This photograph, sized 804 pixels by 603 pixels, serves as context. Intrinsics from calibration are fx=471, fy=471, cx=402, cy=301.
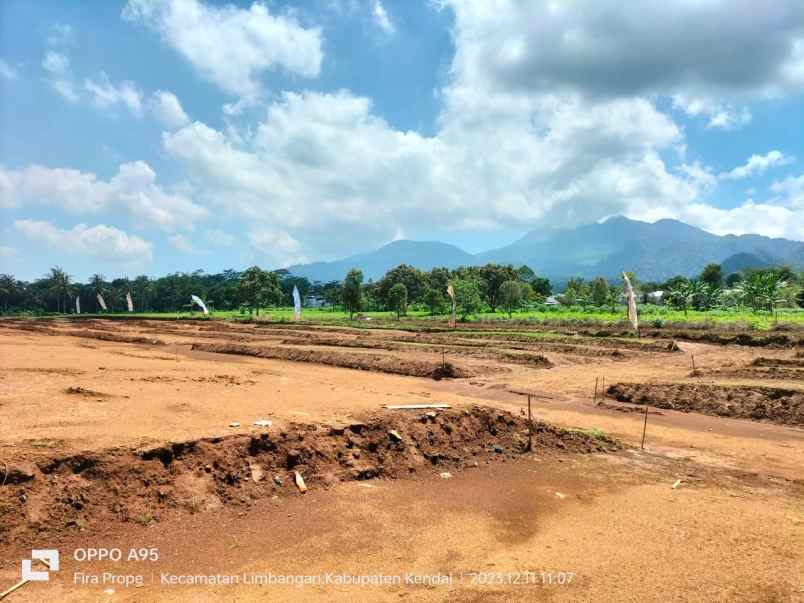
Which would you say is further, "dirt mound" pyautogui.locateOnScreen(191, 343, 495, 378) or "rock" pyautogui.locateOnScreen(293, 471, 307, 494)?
"dirt mound" pyautogui.locateOnScreen(191, 343, 495, 378)

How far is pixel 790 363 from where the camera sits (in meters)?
21.9

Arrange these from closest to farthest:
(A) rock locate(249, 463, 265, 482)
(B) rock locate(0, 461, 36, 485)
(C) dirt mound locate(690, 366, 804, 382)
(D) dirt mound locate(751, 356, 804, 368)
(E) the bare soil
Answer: (E) the bare soil → (B) rock locate(0, 461, 36, 485) → (A) rock locate(249, 463, 265, 482) → (C) dirt mound locate(690, 366, 804, 382) → (D) dirt mound locate(751, 356, 804, 368)

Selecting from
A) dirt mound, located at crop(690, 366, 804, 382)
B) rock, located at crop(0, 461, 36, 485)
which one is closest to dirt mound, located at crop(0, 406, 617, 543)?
rock, located at crop(0, 461, 36, 485)

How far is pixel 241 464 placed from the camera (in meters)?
8.20

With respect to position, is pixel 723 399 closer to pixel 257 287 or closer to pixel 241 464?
pixel 241 464

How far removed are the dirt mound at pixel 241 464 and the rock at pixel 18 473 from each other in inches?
0.4

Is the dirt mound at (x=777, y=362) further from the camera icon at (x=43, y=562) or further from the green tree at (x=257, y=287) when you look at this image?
the green tree at (x=257, y=287)

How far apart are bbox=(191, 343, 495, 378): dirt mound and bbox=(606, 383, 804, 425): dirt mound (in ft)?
24.1

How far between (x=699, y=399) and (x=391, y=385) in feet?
35.8

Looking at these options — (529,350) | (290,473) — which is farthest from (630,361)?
(290,473)

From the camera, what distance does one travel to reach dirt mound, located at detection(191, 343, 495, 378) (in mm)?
23047

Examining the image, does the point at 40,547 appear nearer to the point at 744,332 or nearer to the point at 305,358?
the point at 305,358

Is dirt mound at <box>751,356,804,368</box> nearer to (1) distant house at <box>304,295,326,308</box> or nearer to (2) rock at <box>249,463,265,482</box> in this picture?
(2) rock at <box>249,463,265,482</box>

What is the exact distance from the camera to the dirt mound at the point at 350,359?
23047mm
